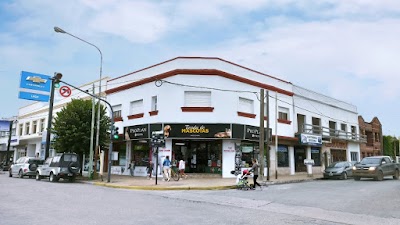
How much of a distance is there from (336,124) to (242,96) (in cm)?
1736

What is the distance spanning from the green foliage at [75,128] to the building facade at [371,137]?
34093mm

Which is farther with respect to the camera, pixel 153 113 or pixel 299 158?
pixel 299 158

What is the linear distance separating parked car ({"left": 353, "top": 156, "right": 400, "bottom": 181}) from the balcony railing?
8304 millimetres

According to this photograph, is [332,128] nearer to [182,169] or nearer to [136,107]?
[182,169]

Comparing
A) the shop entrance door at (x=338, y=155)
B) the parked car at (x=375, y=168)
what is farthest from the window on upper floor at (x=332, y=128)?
the parked car at (x=375, y=168)

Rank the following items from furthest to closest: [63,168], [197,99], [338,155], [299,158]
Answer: [338,155], [299,158], [197,99], [63,168]

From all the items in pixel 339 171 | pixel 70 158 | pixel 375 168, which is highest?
pixel 70 158

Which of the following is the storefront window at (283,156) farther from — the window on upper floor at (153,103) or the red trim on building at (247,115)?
the window on upper floor at (153,103)

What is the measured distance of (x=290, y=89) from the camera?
32562 millimetres

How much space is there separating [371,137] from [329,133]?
15589 mm

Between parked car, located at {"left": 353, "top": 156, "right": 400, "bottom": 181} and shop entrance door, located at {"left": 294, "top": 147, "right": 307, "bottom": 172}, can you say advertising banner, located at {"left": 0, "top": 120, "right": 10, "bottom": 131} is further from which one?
parked car, located at {"left": 353, "top": 156, "right": 400, "bottom": 181}

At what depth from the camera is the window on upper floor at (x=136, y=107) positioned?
2827 cm

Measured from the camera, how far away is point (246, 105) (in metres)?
27.5

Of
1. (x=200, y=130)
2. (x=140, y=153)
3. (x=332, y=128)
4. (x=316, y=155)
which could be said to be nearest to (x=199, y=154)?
(x=200, y=130)
